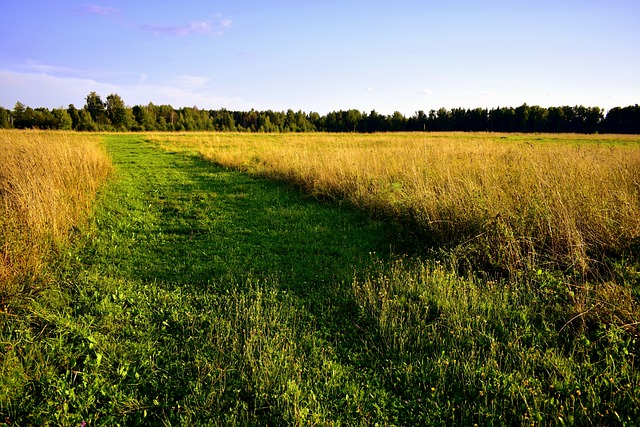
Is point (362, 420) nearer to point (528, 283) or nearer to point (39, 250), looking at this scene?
point (528, 283)

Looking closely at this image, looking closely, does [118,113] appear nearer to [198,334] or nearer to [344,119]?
[344,119]

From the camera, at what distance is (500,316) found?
367 centimetres

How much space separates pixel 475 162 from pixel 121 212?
9132mm

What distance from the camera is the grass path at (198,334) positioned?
2.66 meters

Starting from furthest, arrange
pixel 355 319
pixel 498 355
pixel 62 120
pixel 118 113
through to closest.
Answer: pixel 118 113 < pixel 62 120 < pixel 355 319 < pixel 498 355

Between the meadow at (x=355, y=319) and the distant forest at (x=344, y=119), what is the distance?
50.8 m

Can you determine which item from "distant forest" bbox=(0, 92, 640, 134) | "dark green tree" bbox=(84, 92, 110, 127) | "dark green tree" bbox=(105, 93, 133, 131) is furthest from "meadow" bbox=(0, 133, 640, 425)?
"dark green tree" bbox=(84, 92, 110, 127)

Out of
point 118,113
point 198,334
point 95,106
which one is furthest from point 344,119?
point 198,334

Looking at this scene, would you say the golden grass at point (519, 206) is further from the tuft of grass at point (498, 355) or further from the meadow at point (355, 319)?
the tuft of grass at point (498, 355)

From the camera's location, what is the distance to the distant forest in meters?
58.5

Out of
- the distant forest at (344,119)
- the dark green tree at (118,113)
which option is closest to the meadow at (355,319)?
the distant forest at (344,119)

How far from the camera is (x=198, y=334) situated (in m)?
3.53

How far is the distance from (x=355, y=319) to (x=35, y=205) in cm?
582

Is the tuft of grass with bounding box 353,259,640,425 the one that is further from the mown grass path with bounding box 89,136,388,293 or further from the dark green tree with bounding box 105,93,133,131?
the dark green tree with bounding box 105,93,133,131
